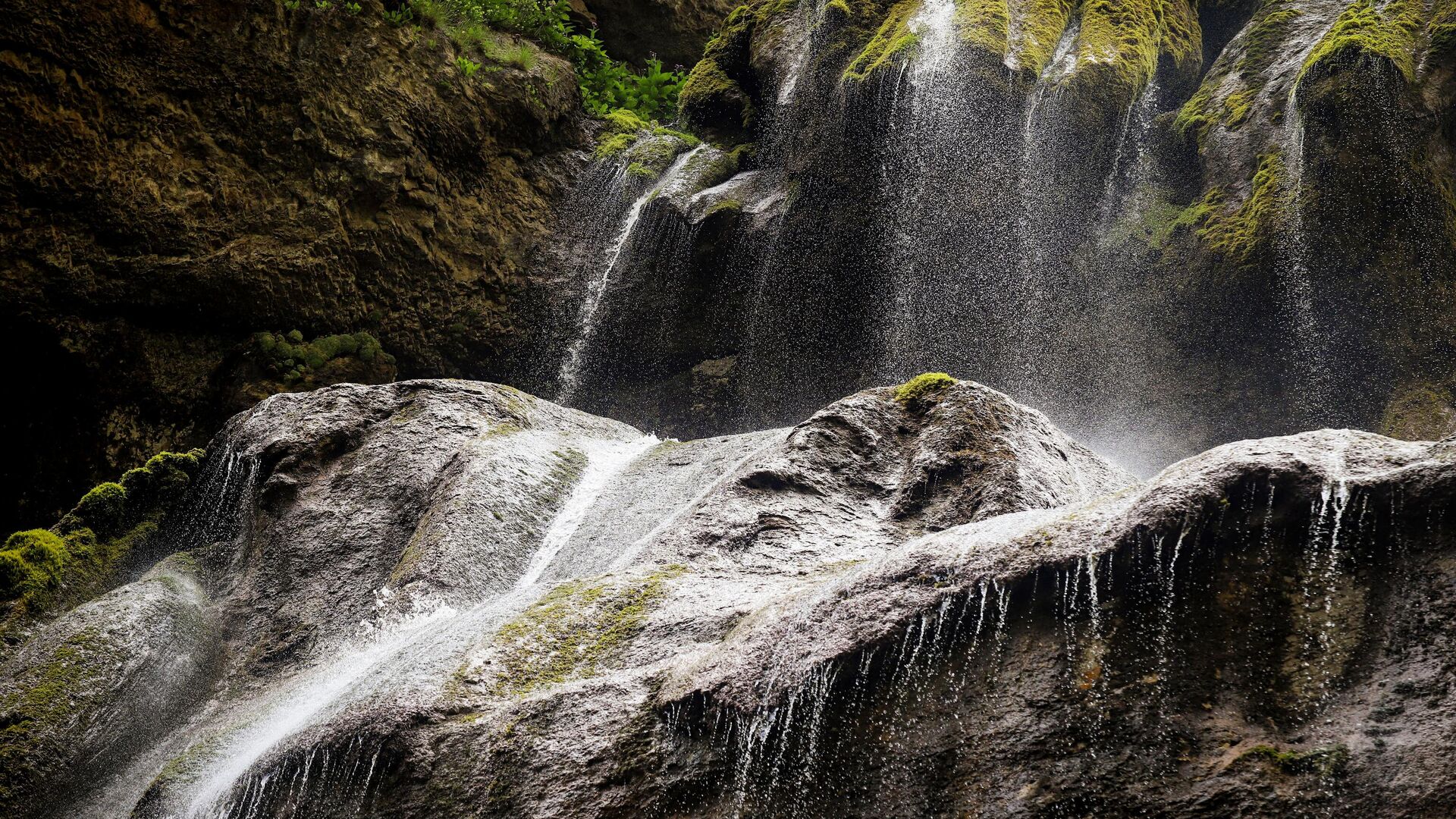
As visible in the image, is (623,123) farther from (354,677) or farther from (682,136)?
(354,677)

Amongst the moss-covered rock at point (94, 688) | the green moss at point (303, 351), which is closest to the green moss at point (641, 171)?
the green moss at point (303, 351)

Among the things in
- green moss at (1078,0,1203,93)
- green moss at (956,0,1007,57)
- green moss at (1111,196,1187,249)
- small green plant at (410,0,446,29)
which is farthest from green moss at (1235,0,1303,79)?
small green plant at (410,0,446,29)

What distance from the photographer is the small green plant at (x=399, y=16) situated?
1255 centimetres

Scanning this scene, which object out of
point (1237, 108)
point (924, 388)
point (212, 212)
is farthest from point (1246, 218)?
point (212, 212)

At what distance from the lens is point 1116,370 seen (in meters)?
11.7

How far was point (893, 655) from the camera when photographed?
3.41m

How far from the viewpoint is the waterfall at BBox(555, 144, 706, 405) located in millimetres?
13219

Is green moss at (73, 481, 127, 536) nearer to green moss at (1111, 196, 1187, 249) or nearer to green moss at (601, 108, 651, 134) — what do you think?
green moss at (601, 108, 651, 134)

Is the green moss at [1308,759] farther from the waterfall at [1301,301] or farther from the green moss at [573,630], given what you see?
the waterfall at [1301,301]

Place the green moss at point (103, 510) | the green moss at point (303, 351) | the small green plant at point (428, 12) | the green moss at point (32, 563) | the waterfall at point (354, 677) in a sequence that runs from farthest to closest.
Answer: the small green plant at point (428, 12)
the green moss at point (303, 351)
the green moss at point (103, 510)
the green moss at point (32, 563)
the waterfall at point (354, 677)

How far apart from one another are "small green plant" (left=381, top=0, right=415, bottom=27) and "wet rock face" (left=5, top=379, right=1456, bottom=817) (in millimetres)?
8776

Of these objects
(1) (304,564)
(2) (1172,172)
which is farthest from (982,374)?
(1) (304,564)

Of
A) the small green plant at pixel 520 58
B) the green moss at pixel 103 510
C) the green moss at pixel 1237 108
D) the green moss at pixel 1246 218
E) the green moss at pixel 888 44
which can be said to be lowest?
the green moss at pixel 103 510

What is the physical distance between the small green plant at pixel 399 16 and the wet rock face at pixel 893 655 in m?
8.78
